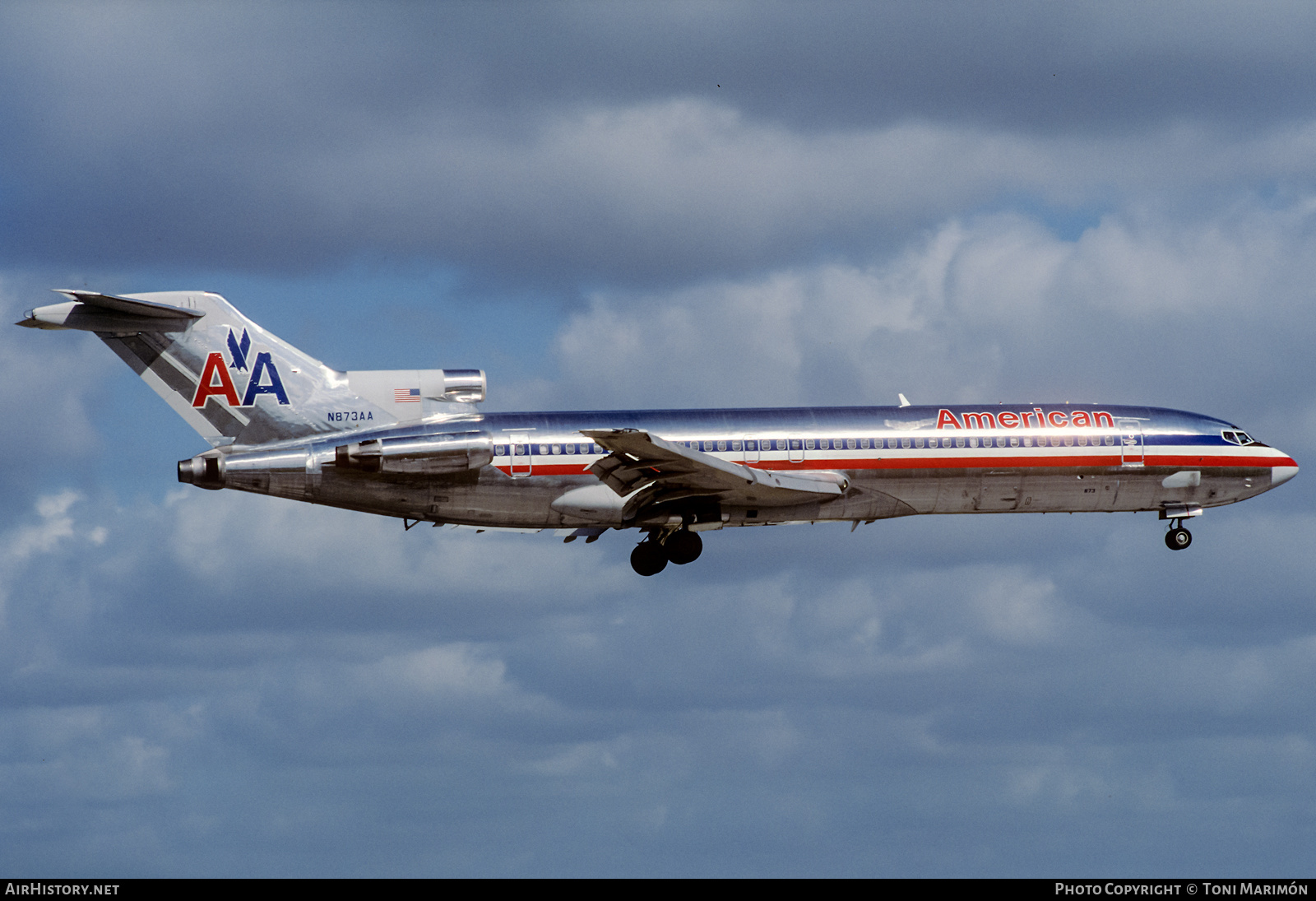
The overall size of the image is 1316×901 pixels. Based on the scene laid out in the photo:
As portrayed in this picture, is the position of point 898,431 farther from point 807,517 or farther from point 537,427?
point 537,427

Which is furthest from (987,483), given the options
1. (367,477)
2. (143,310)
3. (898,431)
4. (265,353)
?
(143,310)

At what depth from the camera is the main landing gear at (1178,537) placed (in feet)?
150

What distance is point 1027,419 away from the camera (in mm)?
43938

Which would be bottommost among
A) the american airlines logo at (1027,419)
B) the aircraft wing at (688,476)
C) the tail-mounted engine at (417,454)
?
the aircraft wing at (688,476)

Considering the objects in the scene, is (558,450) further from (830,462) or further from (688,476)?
(830,462)

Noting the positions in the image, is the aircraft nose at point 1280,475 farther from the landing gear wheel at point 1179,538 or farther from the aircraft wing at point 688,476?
the aircraft wing at point 688,476

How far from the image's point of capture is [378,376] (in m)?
43.1

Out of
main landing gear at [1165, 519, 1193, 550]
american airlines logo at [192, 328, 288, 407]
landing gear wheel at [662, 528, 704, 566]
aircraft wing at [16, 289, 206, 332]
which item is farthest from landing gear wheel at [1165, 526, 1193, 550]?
aircraft wing at [16, 289, 206, 332]

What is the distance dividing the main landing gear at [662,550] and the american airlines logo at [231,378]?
436 inches

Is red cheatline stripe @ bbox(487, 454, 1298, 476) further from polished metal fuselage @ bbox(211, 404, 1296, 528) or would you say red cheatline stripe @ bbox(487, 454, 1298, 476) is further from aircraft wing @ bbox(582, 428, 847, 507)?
aircraft wing @ bbox(582, 428, 847, 507)

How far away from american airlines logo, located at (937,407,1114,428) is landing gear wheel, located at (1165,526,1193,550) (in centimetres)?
429

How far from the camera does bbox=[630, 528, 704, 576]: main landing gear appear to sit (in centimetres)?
4334

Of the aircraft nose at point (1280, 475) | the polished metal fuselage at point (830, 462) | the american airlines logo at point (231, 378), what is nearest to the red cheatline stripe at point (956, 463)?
the polished metal fuselage at point (830, 462)

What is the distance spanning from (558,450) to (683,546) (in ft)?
15.8
